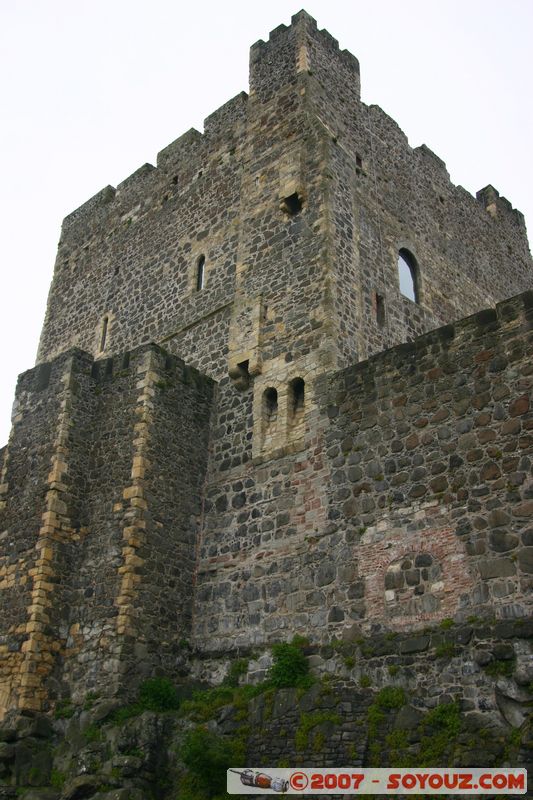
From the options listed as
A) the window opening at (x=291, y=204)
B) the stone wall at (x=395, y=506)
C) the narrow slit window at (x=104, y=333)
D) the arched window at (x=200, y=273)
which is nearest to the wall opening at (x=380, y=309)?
the window opening at (x=291, y=204)

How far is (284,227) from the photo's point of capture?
16.9m

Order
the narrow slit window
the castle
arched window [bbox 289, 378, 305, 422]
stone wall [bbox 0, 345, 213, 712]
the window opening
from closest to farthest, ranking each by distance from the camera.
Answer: the castle → stone wall [bbox 0, 345, 213, 712] → arched window [bbox 289, 378, 305, 422] → the window opening → the narrow slit window

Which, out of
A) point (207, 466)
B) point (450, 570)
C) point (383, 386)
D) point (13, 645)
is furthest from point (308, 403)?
point (13, 645)

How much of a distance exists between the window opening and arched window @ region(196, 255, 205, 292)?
2.80m

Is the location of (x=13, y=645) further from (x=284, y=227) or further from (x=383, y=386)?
(x=284, y=227)

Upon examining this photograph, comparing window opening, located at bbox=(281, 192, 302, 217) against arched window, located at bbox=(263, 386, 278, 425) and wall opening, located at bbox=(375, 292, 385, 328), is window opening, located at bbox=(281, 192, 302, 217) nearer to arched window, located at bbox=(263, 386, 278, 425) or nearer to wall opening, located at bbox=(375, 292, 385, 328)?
wall opening, located at bbox=(375, 292, 385, 328)

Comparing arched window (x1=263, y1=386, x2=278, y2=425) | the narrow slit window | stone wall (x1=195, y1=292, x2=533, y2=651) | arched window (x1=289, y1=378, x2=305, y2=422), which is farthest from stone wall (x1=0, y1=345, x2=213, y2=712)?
the narrow slit window

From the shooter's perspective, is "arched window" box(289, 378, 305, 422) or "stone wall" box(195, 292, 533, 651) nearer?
"stone wall" box(195, 292, 533, 651)

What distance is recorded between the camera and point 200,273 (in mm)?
19203

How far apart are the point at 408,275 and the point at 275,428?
6281 mm

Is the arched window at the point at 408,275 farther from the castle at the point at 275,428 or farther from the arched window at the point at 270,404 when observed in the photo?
the arched window at the point at 270,404

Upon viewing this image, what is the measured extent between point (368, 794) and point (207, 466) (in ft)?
23.9

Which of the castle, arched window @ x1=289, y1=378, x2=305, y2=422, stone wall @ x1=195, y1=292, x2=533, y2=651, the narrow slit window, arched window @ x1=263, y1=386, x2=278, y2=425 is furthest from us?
the narrow slit window

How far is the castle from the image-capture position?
11.7 meters
